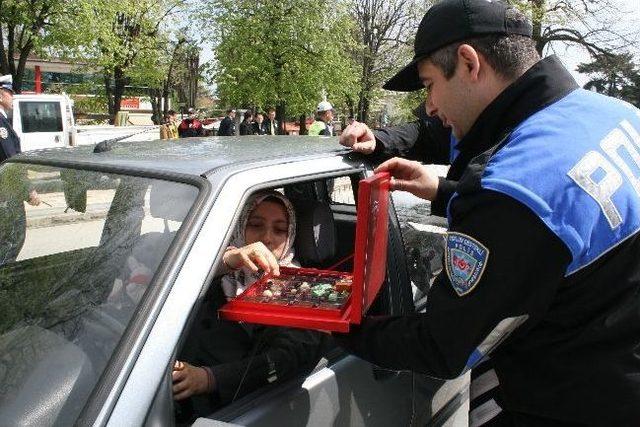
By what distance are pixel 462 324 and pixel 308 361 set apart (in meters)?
0.72

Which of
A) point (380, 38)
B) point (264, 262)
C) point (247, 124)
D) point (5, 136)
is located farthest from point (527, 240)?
point (380, 38)

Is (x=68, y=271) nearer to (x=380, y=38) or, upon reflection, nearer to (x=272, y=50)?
(x=272, y=50)

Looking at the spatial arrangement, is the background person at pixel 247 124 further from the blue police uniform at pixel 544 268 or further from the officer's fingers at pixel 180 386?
the blue police uniform at pixel 544 268

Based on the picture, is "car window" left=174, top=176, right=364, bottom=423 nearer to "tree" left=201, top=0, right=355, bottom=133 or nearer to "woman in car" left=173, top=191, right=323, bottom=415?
"woman in car" left=173, top=191, right=323, bottom=415

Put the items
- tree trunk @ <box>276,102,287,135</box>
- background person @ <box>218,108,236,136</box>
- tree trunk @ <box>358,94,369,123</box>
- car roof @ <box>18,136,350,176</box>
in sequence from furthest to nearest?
tree trunk @ <box>358,94,369,123</box> < tree trunk @ <box>276,102,287,135</box> < background person @ <box>218,108,236,136</box> < car roof @ <box>18,136,350,176</box>

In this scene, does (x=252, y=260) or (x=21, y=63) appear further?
(x=21, y=63)

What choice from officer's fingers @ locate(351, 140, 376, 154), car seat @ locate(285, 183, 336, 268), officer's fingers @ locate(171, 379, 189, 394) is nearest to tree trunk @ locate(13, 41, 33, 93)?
car seat @ locate(285, 183, 336, 268)

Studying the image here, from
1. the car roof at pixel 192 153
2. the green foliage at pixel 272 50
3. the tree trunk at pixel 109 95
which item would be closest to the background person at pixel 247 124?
the green foliage at pixel 272 50

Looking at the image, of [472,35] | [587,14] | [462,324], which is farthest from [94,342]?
[587,14]

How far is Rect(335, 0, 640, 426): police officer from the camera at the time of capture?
1.19 m

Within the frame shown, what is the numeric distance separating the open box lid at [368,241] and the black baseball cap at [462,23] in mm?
371

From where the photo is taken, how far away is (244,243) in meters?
2.23

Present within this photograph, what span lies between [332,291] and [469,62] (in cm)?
74

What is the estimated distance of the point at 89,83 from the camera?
25672mm
